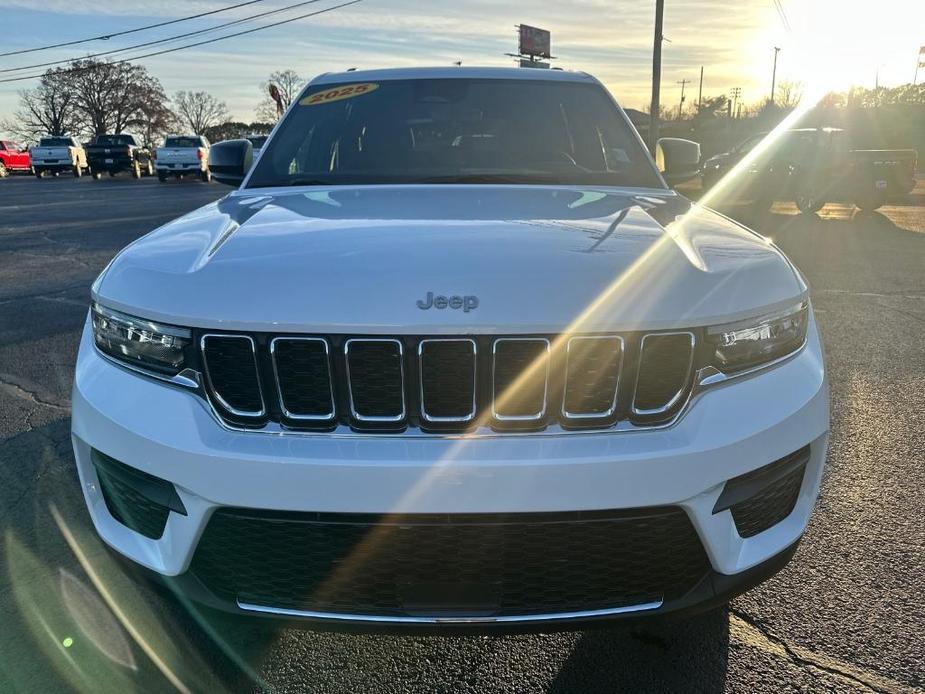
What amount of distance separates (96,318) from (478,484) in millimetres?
1212

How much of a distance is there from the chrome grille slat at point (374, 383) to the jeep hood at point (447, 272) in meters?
0.06

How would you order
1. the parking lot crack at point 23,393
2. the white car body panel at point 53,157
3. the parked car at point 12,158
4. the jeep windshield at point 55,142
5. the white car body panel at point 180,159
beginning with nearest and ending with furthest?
the parking lot crack at point 23,393 → the white car body panel at point 180,159 → the white car body panel at point 53,157 → the jeep windshield at point 55,142 → the parked car at point 12,158

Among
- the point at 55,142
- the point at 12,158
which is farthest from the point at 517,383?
the point at 12,158

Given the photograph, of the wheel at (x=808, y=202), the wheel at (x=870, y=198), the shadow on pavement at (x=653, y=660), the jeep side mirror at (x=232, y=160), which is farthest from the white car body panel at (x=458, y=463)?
the wheel at (x=870, y=198)

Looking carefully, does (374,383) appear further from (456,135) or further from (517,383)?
(456,135)

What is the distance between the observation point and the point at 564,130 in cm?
333

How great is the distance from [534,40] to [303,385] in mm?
67786

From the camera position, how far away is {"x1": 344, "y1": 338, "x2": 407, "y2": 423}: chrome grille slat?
65.2 inches

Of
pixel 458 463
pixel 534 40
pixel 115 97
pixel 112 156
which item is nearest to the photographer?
pixel 458 463

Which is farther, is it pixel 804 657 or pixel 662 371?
pixel 804 657

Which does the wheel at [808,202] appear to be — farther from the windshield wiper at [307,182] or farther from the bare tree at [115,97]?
the bare tree at [115,97]

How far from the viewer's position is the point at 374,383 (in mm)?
1671

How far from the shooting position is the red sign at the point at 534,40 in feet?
204

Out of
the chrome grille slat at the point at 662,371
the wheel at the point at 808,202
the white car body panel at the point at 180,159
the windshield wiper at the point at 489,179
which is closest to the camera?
the chrome grille slat at the point at 662,371
